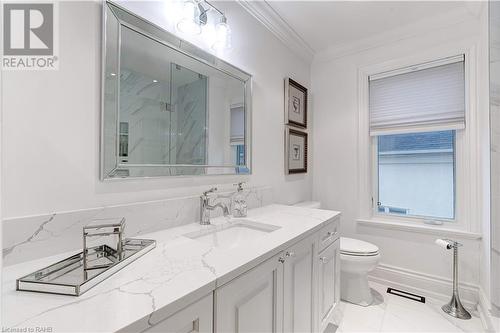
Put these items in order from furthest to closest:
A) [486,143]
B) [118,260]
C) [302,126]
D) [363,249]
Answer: [302,126], [363,249], [486,143], [118,260]

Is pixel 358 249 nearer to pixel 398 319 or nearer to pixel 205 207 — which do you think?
pixel 398 319

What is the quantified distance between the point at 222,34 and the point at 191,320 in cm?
152

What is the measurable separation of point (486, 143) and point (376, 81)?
1074 mm

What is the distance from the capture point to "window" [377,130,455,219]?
7.00 feet

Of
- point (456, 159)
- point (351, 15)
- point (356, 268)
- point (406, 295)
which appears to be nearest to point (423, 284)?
point (406, 295)

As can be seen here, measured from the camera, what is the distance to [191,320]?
0.65 metres

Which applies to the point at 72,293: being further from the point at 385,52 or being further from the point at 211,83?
the point at 385,52

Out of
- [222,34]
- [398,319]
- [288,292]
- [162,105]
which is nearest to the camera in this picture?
[288,292]

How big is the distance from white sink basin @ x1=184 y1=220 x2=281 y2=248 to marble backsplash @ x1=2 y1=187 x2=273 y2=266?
14 cm

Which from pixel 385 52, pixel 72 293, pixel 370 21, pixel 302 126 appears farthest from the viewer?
pixel 302 126

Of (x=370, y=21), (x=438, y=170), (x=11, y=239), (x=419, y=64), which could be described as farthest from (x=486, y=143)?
(x=11, y=239)

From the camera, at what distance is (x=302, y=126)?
8.21 ft

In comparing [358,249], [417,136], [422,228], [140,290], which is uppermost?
[417,136]

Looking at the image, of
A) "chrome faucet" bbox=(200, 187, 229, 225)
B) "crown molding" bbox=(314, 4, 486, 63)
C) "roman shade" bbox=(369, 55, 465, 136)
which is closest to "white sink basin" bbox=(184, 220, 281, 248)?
"chrome faucet" bbox=(200, 187, 229, 225)
